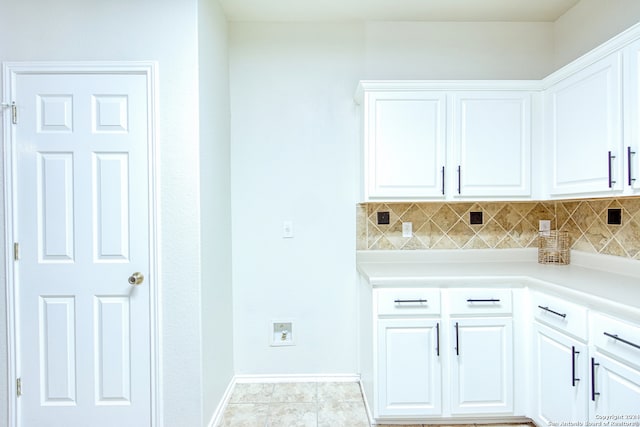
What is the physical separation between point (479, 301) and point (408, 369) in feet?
1.79

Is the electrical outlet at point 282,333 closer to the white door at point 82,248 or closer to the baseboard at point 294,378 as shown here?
the baseboard at point 294,378

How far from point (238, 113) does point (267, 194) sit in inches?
23.9

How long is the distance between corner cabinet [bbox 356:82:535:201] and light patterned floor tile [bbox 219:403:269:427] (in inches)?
58.6

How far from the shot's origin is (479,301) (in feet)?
6.37

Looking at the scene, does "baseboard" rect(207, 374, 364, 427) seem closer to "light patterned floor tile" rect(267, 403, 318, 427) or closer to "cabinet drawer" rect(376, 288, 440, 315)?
"light patterned floor tile" rect(267, 403, 318, 427)

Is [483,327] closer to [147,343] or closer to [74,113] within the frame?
[147,343]

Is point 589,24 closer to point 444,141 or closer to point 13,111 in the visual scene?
point 444,141

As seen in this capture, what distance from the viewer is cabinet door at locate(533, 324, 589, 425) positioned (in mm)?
1565

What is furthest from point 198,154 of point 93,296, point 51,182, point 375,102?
point 375,102

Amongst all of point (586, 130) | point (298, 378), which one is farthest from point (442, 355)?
point (586, 130)

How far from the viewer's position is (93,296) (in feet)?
5.88

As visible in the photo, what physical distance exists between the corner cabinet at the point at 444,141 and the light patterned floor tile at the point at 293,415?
138cm

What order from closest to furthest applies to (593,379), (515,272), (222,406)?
1. (593,379)
2. (515,272)
3. (222,406)

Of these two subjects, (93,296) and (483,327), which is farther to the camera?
(483,327)
